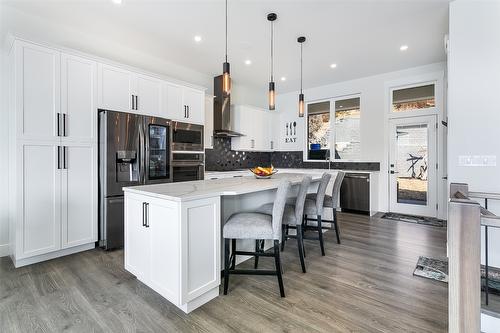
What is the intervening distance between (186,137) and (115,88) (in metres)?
1.26

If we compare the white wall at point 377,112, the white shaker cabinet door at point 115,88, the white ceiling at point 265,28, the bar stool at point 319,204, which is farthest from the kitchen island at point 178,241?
the white wall at point 377,112

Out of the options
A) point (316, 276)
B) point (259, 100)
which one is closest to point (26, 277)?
point (316, 276)

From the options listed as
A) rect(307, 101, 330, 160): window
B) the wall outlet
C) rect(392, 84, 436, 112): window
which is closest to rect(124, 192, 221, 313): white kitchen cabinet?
the wall outlet

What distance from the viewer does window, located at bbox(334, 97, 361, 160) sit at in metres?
5.76

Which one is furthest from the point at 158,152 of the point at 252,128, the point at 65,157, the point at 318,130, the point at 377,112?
the point at 377,112

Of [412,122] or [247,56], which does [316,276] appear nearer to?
[247,56]

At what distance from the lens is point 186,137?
165 inches

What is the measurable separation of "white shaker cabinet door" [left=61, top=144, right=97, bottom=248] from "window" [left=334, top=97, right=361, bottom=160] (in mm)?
5076

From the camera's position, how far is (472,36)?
262 centimetres

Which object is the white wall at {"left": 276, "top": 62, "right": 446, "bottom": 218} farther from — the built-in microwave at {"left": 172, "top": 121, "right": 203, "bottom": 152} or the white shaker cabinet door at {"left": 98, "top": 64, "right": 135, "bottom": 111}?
the white shaker cabinet door at {"left": 98, "top": 64, "right": 135, "bottom": 111}

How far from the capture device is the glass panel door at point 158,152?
142 inches

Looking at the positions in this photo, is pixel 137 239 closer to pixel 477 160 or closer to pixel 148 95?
pixel 148 95

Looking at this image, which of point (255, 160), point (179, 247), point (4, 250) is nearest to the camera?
point (179, 247)

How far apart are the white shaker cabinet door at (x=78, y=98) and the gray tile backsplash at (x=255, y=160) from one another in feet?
8.50
